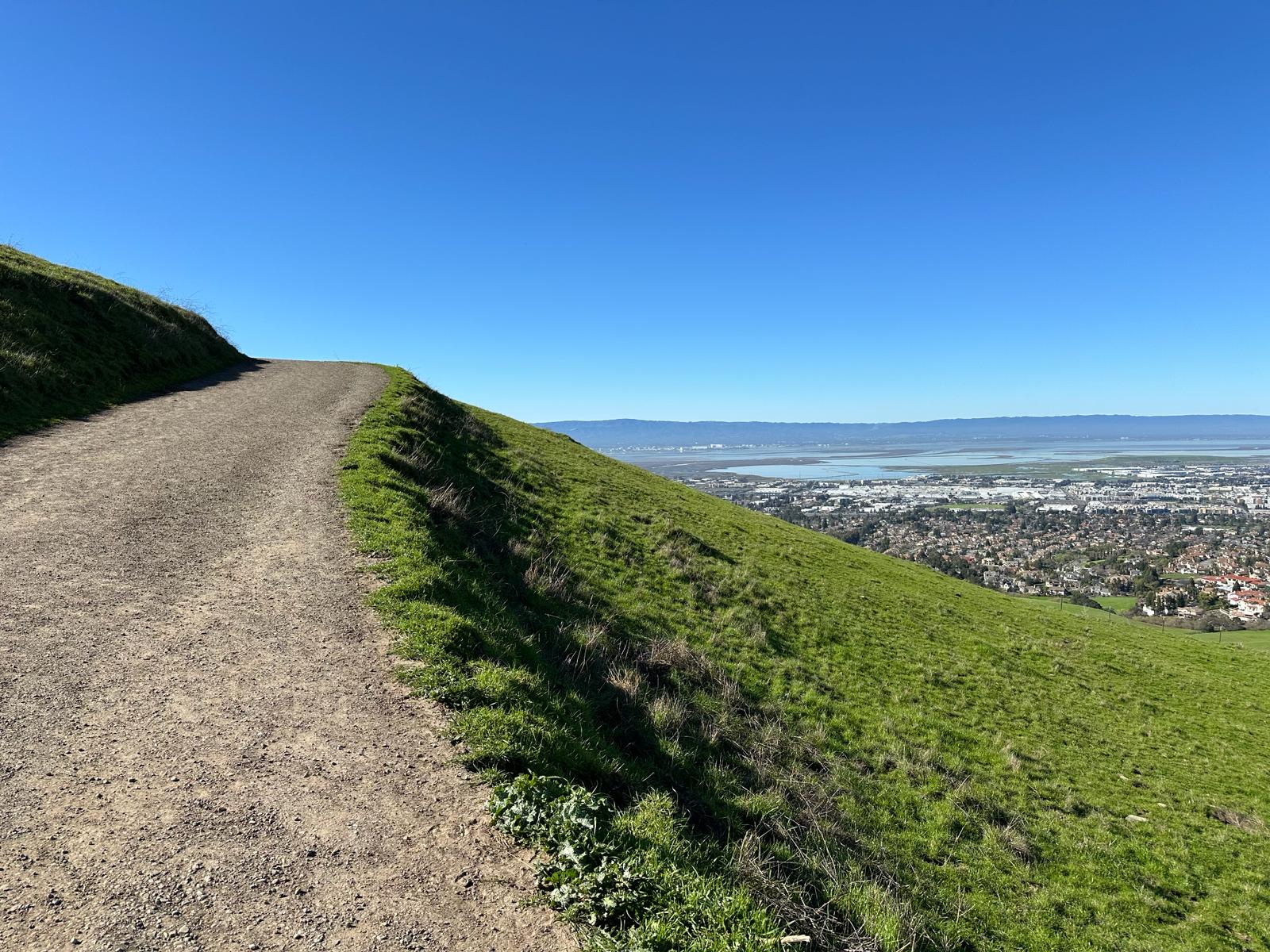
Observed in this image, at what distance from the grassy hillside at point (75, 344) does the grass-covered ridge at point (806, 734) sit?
794 centimetres

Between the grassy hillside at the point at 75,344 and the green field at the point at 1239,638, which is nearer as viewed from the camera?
the grassy hillside at the point at 75,344

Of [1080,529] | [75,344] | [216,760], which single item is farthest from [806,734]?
[1080,529]

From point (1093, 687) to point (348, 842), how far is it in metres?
19.5

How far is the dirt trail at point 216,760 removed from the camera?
3471 millimetres

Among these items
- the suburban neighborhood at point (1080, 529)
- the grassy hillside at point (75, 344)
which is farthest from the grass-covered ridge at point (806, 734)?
the suburban neighborhood at point (1080, 529)

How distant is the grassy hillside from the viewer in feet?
49.3

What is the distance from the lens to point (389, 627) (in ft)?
23.5

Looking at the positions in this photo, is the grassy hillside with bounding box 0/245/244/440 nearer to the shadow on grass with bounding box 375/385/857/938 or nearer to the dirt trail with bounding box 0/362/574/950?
the dirt trail with bounding box 0/362/574/950

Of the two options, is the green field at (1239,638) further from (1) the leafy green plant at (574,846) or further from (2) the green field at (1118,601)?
(1) the leafy green plant at (574,846)

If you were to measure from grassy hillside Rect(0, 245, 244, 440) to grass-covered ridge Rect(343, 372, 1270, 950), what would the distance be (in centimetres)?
794

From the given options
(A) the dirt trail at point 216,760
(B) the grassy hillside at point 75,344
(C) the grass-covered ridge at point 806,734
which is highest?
(B) the grassy hillside at point 75,344

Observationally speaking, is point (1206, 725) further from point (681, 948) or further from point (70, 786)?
point (70, 786)

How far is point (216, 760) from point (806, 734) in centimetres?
881

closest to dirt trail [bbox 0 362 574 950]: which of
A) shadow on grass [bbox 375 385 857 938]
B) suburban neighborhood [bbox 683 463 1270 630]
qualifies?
shadow on grass [bbox 375 385 857 938]
